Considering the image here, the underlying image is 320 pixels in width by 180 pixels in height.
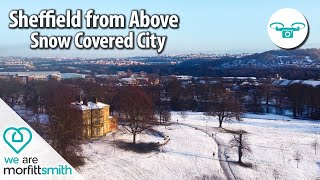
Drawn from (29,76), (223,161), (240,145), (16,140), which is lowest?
(223,161)

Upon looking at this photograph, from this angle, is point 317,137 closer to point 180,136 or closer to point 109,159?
point 180,136

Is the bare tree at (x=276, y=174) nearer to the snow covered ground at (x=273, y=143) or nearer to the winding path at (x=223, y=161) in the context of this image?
the snow covered ground at (x=273, y=143)

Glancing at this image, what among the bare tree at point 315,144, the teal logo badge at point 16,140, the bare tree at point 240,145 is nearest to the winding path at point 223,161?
the bare tree at point 240,145

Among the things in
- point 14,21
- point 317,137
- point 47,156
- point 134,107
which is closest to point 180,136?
point 134,107

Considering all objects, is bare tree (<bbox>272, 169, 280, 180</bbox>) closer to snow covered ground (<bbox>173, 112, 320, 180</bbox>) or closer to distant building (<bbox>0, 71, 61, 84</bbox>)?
snow covered ground (<bbox>173, 112, 320, 180</bbox>)

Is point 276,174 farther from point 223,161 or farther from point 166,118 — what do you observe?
point 166,118

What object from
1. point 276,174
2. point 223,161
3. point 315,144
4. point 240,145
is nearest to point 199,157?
point 223,161

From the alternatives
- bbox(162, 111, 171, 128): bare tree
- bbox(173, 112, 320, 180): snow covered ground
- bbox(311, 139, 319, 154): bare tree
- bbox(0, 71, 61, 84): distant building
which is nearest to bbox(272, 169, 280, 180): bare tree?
bbox(173, 112, 320, 180): snow covered ground
